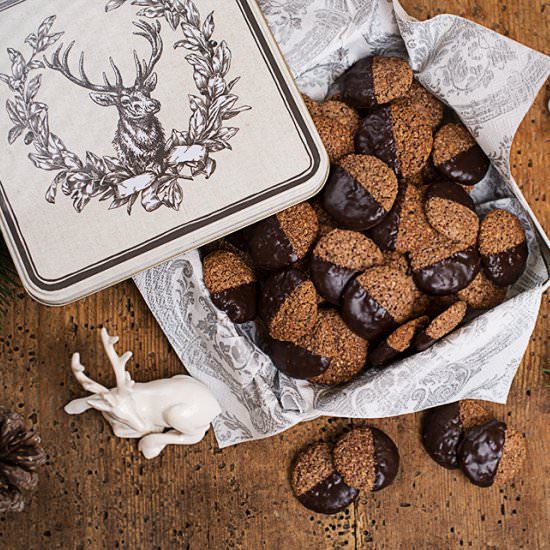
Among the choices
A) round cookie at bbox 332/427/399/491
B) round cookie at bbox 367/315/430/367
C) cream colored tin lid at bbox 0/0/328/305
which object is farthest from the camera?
round cookie at bbox 332/427/399/491

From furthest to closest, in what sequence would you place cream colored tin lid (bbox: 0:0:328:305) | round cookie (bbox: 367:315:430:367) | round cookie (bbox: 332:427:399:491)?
round cookie (bbox: 332:427:399:491) < round cookie (bbox: 367:315:430:367) < cream colored tin lid (bbox: 0:0:328:305)

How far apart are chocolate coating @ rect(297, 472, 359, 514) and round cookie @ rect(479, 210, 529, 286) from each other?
0.46 metres

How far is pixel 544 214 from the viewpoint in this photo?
1.18 meters

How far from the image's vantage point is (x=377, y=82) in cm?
110

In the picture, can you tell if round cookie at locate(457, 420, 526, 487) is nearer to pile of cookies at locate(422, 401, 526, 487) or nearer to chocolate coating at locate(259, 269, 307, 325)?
pile of cookies at locate(422, 401, 526, 487)

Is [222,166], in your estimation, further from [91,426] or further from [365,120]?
[91,426]

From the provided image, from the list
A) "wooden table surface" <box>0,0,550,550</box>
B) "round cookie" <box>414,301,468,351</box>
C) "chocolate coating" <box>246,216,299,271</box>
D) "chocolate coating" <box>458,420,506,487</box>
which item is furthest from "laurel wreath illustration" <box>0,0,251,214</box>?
"chocolate coating" <box>458,420,506,487</box>

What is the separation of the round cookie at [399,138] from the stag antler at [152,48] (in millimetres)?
380

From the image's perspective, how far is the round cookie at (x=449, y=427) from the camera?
1167mm

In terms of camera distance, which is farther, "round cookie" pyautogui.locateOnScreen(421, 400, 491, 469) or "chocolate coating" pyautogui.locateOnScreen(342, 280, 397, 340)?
"round cookie" pyautogui.locateOnScreen(421, 400, 491, 469)

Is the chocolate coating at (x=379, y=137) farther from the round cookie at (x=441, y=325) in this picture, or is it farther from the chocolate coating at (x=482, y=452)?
the chocolate coating at (x=482, y=452)

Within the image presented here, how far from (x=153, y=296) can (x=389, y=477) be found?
0.54 m

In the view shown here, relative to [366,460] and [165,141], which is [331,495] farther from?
[165,141]

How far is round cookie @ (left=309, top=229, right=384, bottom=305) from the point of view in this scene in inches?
42.3
